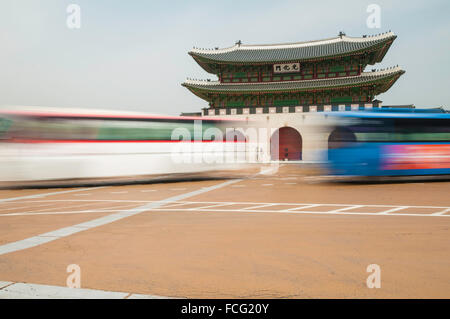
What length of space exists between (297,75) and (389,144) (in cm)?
1877

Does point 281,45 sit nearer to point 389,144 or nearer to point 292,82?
point 292,82

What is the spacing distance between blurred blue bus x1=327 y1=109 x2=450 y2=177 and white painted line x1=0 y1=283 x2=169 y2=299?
9440 mm

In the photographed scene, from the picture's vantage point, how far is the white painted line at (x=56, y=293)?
8.14 ft

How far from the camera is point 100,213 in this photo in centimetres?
612

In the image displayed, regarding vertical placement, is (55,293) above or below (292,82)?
below

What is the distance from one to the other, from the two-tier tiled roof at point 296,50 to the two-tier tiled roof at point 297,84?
6.94 feet

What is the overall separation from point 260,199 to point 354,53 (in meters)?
22.9

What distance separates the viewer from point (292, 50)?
29578 mm

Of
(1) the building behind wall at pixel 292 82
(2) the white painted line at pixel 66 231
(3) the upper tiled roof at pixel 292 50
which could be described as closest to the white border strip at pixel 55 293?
(2) the white painted line at pixel 66 231

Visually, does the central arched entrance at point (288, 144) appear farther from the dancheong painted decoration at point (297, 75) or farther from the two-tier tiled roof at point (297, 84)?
the two-tier tiled roof at point (297, 84)

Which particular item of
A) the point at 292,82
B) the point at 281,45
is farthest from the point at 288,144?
the point at 281,45

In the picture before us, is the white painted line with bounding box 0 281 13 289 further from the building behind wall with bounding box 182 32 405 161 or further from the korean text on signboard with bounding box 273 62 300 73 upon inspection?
the korean text on signboard with bounding box 273 62 300 73

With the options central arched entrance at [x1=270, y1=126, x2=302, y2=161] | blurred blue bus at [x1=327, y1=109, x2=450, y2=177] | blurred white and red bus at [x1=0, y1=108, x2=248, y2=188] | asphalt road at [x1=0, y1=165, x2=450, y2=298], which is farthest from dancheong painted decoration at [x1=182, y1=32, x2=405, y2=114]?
asphalt road at [x1=0, y1=165, x2=450, y2=298]

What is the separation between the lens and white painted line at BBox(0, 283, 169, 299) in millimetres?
2480
